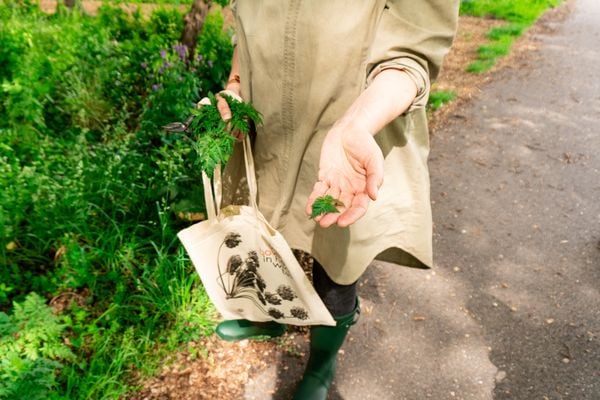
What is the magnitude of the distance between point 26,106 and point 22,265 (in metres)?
1.16

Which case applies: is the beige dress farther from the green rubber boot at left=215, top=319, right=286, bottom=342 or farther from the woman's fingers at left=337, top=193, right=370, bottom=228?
the green rubber boot at left=215, top=319, right=286, bottom=342

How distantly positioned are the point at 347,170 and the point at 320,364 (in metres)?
1.20

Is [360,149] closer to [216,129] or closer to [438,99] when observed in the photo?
[216,129]

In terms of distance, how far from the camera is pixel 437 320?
8.30ft

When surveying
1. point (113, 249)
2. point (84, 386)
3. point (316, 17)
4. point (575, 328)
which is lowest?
point (575, 328)

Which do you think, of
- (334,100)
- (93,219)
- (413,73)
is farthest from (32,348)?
(413,73)

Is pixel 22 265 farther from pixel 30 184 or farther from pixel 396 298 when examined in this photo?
pixel 396 298

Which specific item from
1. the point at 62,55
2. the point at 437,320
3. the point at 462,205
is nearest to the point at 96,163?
the point at 62,55

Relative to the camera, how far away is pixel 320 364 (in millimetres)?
2043

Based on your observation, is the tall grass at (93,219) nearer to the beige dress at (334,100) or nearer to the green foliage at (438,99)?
the beige dress at (334,100)

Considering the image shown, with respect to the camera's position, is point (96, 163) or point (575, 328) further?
point (96, 163)

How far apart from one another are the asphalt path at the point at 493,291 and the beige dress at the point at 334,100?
0.93 metres

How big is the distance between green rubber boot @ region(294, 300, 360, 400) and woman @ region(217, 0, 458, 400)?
13.1 inches

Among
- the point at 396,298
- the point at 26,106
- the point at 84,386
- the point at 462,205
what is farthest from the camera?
the point at 462,205
